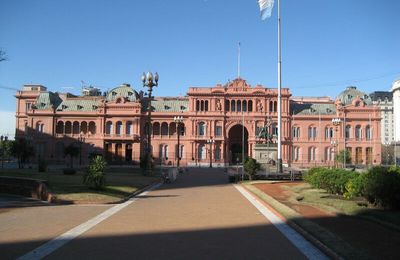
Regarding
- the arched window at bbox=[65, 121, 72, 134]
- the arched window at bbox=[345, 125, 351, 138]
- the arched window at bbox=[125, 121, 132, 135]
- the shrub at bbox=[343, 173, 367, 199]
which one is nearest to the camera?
the shrub at bbox=[343, 173, 367, 199]

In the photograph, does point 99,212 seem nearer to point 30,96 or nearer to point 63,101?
point 63,101

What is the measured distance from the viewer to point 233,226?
14648mm

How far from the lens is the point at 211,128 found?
10006 centimetres


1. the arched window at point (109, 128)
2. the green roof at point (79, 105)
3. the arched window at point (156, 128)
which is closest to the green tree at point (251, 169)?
the arched window at point (156, 128)

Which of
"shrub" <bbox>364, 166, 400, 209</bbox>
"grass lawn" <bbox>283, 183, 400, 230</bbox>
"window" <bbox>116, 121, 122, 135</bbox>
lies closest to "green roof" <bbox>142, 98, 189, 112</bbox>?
"window" <bbox>116, 121, 122, 135</bbox>

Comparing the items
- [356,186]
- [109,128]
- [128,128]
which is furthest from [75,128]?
[356,186]

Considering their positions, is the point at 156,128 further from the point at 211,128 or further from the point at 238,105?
the point at 238,105

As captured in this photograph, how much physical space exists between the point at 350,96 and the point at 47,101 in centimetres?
7029

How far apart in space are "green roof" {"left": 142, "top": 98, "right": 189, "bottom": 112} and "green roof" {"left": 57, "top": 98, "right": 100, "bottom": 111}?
1172cm

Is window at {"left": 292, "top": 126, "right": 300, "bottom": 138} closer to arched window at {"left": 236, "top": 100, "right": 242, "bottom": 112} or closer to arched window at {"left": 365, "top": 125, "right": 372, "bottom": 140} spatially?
arched window at {"left": 236, "top": 100, "right": 242, "bottom": 112}

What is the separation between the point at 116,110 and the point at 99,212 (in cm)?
8663

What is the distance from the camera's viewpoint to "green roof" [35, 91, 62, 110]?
349ft

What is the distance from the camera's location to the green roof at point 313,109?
104113 millimetres

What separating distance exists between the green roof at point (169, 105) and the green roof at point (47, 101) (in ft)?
69.0
